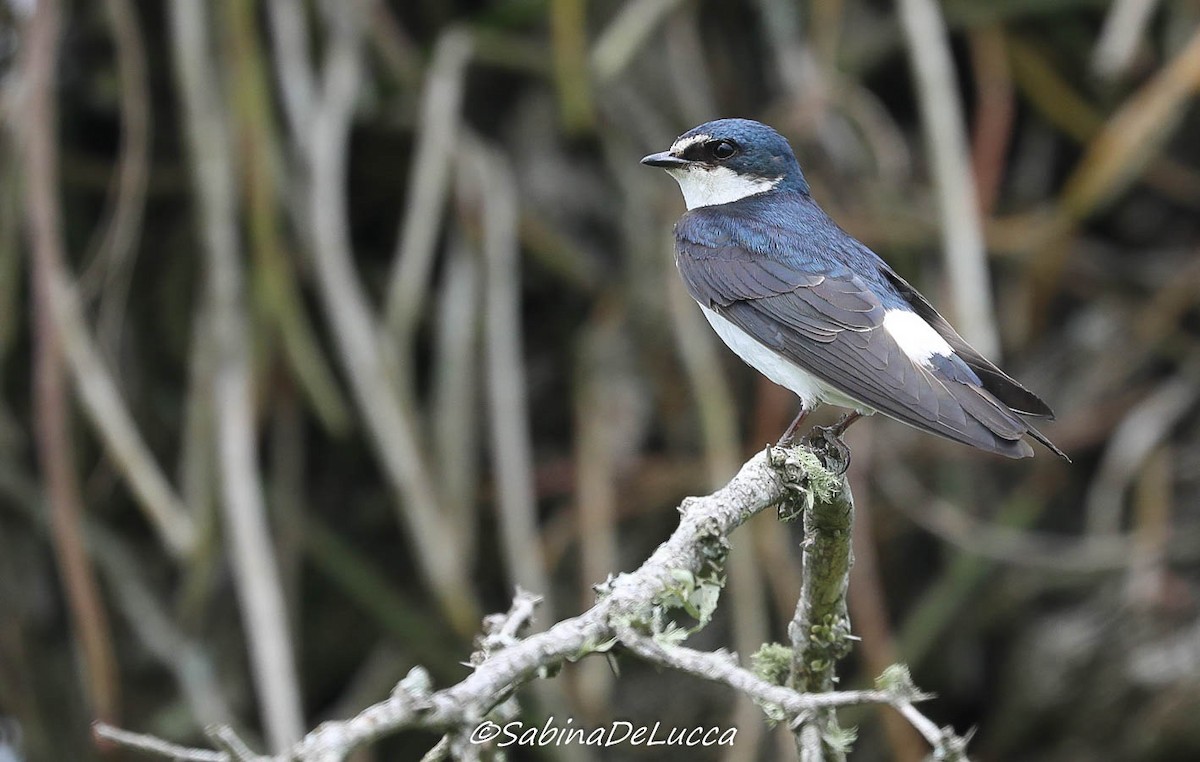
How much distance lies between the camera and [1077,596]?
3062 millimetres

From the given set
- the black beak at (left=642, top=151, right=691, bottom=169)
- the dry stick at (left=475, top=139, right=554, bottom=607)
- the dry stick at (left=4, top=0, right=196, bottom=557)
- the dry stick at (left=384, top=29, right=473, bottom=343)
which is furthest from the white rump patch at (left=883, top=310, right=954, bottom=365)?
the dry stick at (left=4, top=0, right=196, bottom=557)

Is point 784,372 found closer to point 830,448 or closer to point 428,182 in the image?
point 830,448

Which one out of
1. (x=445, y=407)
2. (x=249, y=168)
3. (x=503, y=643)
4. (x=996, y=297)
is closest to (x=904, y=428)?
(x=996, y=297)

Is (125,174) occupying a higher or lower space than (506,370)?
higher

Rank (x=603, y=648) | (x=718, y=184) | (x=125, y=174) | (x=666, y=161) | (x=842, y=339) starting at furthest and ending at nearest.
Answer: (x=125, y=174)
(x=718, y=184)
(x=666, y=161)
(x=842, y=339)
(x=603, y=648)

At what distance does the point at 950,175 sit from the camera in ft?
9.09

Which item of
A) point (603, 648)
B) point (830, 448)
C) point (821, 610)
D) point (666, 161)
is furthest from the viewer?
point (666, 161)

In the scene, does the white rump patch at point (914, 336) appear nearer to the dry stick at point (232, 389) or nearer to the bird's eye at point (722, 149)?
the bird's eye at point (722, 149)

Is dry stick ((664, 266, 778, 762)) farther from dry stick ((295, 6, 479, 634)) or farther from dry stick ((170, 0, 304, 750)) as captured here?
dry stick ((170, 0, 304, 750))

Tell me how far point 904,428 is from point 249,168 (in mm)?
1586

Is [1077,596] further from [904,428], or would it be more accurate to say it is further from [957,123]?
[957,123]

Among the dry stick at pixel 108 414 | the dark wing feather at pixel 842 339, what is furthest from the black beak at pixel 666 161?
the dry stick at pixel 108 414

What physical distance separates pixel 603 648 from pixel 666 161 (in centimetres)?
141

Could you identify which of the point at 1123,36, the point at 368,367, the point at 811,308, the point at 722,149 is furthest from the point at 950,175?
the point at 368,367
